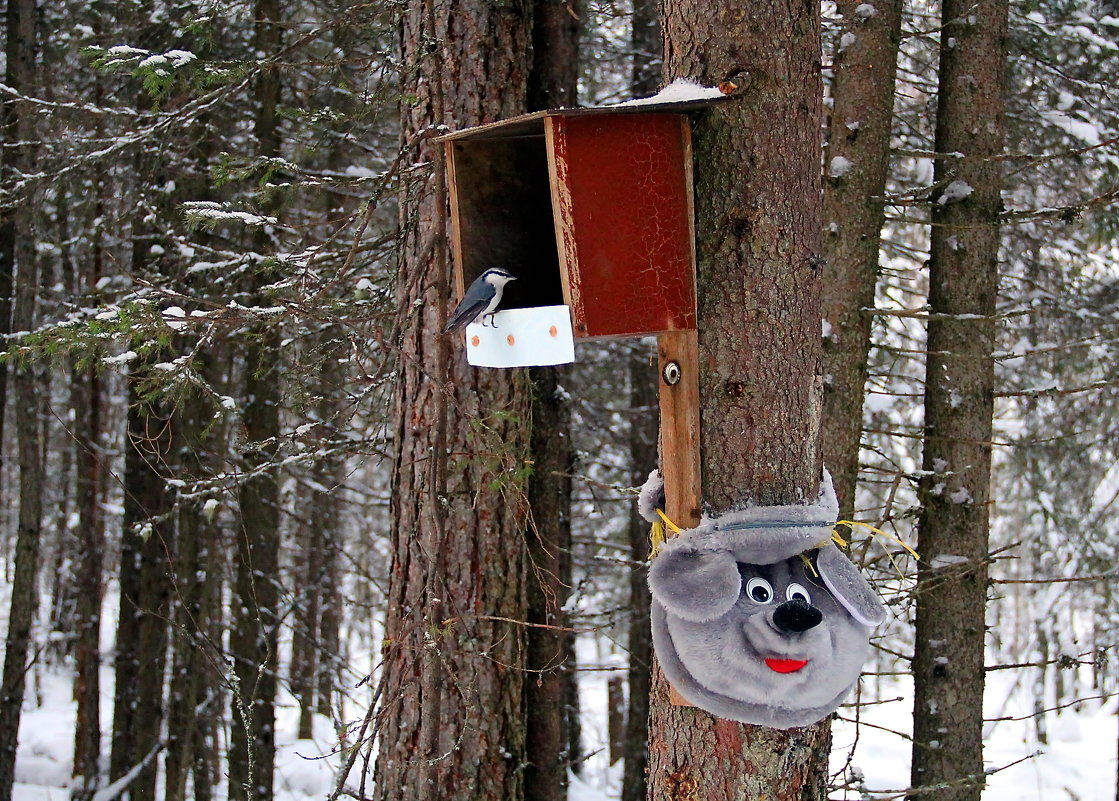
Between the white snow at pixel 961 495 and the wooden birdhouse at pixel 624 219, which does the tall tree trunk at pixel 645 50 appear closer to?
the white snow at pixel 961 495

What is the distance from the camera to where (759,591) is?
A: 234cm

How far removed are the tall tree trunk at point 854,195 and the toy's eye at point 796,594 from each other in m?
2.00

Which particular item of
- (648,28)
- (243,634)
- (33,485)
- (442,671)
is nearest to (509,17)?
(442,671)

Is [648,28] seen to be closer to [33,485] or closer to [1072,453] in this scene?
[1072,453]

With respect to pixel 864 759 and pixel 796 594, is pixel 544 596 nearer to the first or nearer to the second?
pixel 796 594

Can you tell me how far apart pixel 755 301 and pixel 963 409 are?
2.86 meters

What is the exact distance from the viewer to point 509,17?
409cm

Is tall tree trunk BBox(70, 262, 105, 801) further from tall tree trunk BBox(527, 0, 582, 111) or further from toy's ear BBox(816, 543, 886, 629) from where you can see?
toy's ear BBox(816, 543, 886, 629)

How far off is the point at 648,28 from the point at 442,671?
6355 millimetres

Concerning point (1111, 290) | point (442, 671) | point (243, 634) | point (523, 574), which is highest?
point (1111, 290)

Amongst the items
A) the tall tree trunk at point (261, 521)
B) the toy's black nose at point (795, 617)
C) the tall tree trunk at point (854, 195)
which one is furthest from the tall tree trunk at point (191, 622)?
the toy's black nose at point (795, 617)

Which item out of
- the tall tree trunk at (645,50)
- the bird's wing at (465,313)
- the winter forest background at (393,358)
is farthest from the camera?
the tall tree trunk at (645,50)

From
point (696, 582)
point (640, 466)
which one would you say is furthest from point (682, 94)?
point (640, 466)

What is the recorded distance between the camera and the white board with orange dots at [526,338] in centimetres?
249
